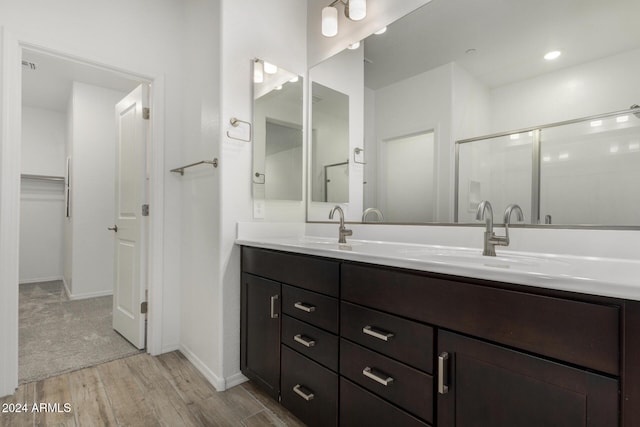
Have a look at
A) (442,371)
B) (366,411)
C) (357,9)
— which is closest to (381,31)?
(357,9)

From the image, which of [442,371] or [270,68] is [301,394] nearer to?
[442,371]

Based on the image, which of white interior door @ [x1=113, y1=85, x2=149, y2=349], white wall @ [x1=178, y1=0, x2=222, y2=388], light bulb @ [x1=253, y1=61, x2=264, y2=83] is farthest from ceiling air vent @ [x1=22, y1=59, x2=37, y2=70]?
light bulb @ [x1=253, y1=61, x2=264, y2=83]

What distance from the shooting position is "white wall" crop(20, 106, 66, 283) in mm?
4441

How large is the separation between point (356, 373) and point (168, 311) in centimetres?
169

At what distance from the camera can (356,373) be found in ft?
3.91

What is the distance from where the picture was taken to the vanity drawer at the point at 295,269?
1.30 m

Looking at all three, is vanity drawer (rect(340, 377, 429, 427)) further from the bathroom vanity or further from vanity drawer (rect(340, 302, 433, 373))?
vanity drawer (rect(340, 302, 433, 373))

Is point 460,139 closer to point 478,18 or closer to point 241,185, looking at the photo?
point 478,18

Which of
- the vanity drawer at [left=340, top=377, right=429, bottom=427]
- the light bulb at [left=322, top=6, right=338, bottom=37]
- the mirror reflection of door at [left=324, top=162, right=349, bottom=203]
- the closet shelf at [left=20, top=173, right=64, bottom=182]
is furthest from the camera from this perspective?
the closet shelf at [left=20, top=173, right=64, bottom=182]

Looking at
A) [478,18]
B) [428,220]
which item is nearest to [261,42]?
[478,18]

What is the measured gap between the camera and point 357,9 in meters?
1.82

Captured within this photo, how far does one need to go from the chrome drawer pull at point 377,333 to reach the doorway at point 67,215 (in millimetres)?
2044

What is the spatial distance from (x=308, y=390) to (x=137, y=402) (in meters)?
1.02

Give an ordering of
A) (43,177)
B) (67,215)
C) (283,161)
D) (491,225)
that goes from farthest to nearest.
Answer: (43,177) → (67,215) → (283,161) → (491,225)
